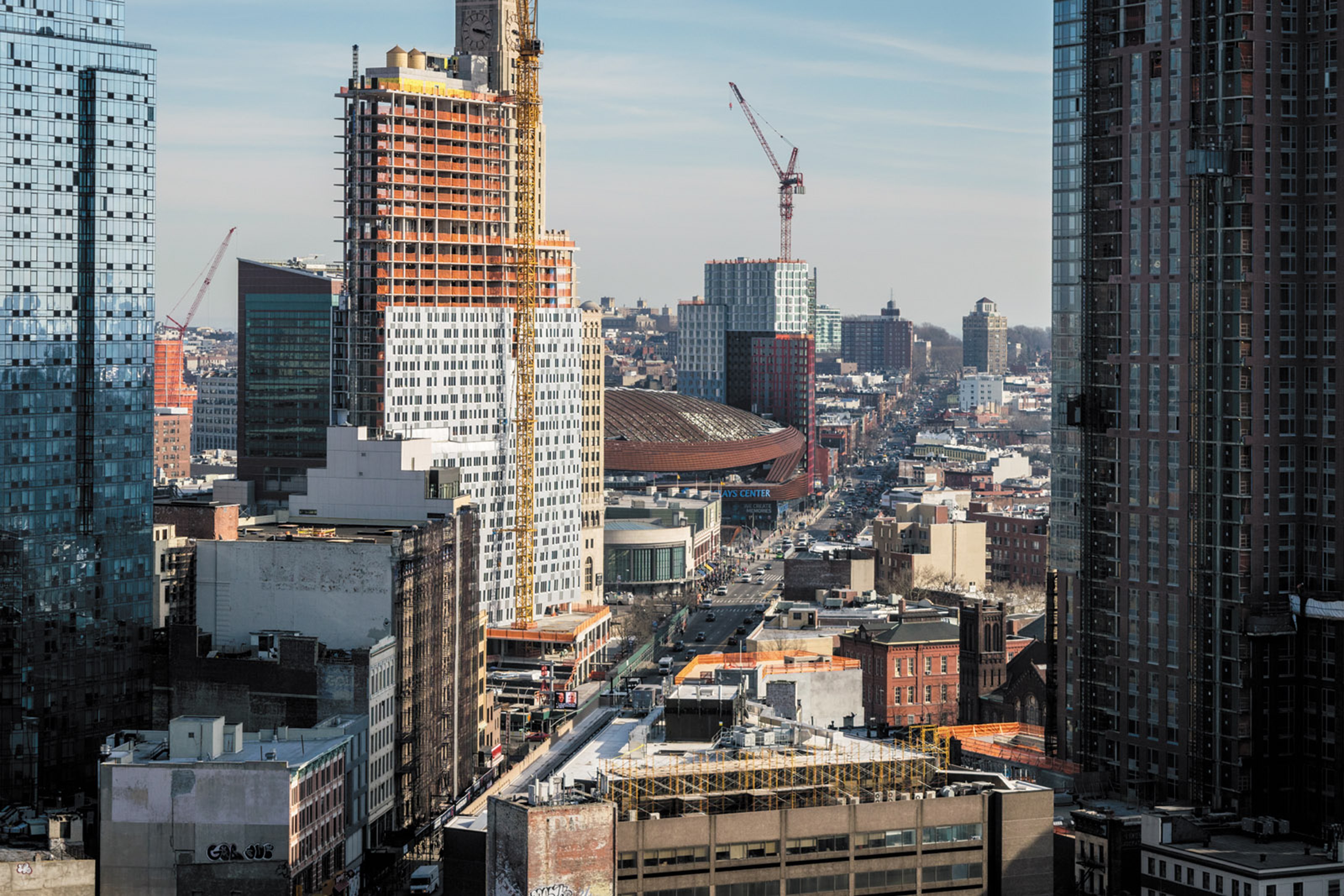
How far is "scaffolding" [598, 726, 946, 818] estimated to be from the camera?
100875 mm

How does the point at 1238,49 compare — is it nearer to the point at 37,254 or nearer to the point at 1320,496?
the point at 1320,496

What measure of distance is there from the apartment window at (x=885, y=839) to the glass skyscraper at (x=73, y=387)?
225 feet

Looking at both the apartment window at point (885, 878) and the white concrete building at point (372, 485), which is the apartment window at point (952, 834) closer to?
the apartment window at point (885, 878)

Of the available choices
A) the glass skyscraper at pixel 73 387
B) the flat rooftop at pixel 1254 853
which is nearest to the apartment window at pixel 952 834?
the flat rooftop at pixel 1254 853

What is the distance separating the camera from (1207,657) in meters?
134

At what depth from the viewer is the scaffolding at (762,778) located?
101 metres

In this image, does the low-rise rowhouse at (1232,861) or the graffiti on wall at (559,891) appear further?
the low-rise rowhouse at (1232,861)

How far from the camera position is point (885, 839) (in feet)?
339

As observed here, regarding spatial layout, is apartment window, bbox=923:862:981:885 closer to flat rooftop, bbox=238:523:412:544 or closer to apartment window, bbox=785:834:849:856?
apartment window, bbox=785:834:849:856

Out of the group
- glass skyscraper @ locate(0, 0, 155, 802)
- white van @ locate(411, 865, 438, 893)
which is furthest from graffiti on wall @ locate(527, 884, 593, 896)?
glass skyscraper @ locate(0, 0, 155, 802)

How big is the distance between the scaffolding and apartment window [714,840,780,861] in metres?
1.56

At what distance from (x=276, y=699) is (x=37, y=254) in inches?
1604

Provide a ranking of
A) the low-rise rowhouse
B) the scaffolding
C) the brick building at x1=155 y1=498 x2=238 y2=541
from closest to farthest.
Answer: the scaffolding, the low-rise rowhouse, the brick building at x1=155 y1=498 x2=238 y2=541

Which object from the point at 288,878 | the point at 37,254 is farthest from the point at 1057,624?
the point at 37,254
